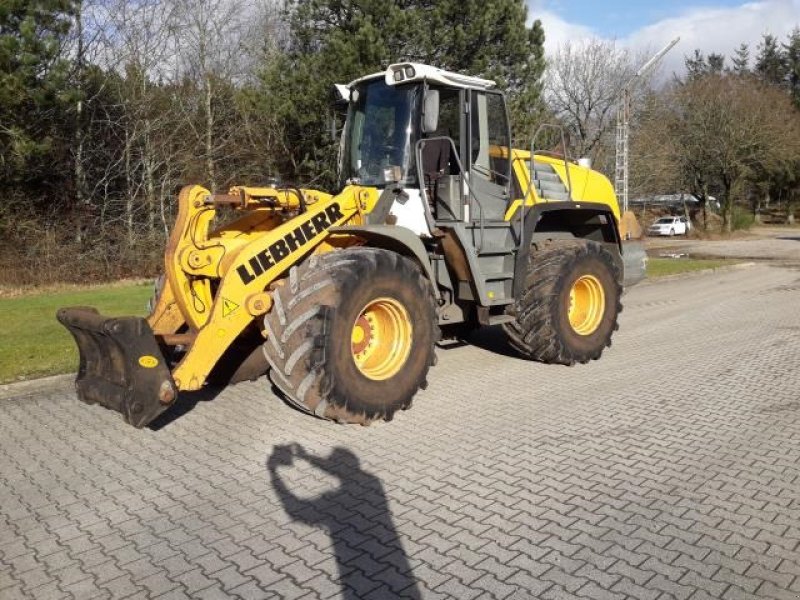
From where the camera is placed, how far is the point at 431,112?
6.12 meters

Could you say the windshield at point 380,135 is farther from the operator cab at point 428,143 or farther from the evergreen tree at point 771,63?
the evergreen tree at point 771,63

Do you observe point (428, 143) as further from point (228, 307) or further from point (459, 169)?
point (228, 307)

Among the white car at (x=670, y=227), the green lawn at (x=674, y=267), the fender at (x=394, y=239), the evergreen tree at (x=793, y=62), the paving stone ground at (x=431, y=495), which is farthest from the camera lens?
the evergreen tree at (x=793, y=62)

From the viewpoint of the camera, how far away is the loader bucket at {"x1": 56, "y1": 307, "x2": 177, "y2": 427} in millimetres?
4910

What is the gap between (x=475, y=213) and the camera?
6934mm

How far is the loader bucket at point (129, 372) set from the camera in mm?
4910

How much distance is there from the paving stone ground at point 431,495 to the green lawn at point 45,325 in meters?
0.96

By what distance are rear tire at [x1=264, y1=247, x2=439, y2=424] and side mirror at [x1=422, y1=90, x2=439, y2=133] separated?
4.18 ft

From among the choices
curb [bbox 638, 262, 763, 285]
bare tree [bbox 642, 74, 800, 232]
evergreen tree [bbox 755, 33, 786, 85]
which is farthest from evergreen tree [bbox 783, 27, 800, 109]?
curb [bbox 638, 262, 763, 285]

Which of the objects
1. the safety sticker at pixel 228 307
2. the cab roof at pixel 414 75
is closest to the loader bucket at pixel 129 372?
the safety sticker at pixel 228 307

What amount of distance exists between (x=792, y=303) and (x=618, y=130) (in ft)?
54.7

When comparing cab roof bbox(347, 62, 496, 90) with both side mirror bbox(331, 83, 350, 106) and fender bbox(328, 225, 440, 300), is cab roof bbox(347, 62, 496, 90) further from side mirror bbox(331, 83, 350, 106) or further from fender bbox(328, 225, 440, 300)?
fender bbox(328, 225, 440, 300)

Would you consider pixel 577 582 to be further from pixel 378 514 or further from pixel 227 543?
pixel 227 543

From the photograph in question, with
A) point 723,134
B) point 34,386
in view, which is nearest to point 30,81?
point 34,386
